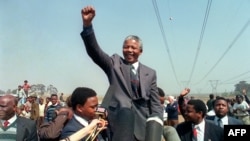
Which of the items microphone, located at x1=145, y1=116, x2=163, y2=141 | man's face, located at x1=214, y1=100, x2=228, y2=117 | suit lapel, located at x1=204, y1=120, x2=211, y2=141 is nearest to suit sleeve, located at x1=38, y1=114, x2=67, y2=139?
suit lapel, located at x1=204, y1=120, x2=211, y2=141

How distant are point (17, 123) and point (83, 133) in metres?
2.57

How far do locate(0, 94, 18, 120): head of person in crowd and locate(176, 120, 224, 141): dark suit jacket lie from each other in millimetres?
2219

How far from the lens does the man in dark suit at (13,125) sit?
4.40 m

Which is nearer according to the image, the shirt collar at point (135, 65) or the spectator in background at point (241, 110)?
the shirt collar at point (135, 65)

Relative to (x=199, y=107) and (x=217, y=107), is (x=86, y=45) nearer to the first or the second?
(x=199, y=107)

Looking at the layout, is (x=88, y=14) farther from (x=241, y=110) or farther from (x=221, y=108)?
(x=241, y=110)

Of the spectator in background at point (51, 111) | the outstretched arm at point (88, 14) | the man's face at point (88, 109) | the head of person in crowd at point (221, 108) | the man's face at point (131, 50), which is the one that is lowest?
the spectator in background at point (51, 111)

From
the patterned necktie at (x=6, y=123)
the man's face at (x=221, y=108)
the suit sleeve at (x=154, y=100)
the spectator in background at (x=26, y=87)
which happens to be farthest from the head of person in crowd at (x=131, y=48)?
the spectator in background at (x=26, y=87)

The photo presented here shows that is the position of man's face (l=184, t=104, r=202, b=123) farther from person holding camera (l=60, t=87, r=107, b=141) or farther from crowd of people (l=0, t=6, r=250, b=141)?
person holding camera (l=60, t=87, r=107, b=141)

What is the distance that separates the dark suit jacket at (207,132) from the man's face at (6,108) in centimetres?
222

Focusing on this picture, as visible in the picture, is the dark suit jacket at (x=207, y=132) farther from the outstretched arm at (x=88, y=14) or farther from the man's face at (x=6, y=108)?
the outstretched arm at (x=88, y=14)

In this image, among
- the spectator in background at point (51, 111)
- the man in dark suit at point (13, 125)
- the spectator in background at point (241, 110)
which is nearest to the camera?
the man in dark suit at point (13, 125)

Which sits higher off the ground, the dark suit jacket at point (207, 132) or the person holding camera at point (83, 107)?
the person holding camera at point (83, 107)

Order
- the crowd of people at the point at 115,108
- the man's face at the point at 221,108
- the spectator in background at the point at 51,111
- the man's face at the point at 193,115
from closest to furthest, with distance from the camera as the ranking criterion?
the crowd of people at the point at 115,108 < the man's face at the point at 193,115 < the spectator in background at the point at 51,111 < the man's face at the point at 221,108
